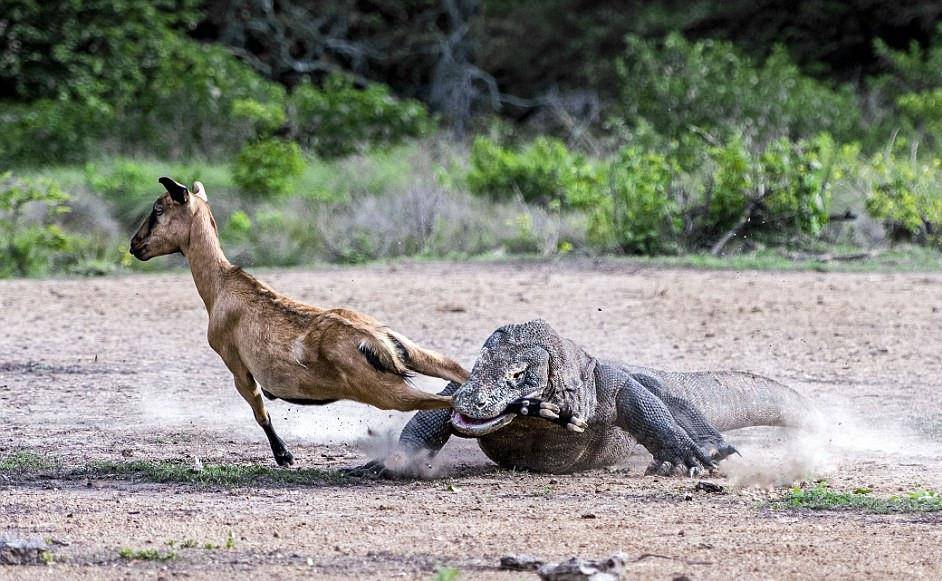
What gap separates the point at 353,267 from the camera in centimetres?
1489

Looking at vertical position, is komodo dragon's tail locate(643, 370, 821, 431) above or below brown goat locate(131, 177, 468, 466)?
below

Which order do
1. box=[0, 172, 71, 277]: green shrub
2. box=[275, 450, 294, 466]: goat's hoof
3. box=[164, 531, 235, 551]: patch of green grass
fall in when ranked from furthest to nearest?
box=[0, 172, 71, 277]: green shrub, box=[275, 450, 294, 466]: goat's hoof, box=[164, 531, 235, 551]: patch of green grass

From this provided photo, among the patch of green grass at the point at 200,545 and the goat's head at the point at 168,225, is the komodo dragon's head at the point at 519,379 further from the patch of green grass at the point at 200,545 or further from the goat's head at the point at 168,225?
the goat's head at the point at 168,225

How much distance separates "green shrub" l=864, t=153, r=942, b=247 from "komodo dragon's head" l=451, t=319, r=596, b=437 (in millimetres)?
9258

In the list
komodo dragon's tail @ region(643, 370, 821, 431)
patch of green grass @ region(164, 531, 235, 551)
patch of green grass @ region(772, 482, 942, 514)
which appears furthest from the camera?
komodo dragon's tail @ region(643, 370, 821, 431)

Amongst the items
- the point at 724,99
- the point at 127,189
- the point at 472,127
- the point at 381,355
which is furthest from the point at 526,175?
the point at 381,355

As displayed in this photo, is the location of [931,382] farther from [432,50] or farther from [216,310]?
[432,50]

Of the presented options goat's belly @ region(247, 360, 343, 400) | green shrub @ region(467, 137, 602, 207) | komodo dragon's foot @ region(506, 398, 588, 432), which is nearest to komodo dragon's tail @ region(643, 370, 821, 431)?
komodo dragon's foot @ region(506, 398, 588, 432)

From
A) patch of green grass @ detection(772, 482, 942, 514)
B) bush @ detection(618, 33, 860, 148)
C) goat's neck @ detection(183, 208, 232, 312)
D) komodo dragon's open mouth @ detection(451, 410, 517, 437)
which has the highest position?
bush @ detection(618, 33, 860, 148)

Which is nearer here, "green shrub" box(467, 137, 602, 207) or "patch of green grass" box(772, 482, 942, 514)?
"patch of green grass" box(772, 482, 942, 514)

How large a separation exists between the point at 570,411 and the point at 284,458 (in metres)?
1.46

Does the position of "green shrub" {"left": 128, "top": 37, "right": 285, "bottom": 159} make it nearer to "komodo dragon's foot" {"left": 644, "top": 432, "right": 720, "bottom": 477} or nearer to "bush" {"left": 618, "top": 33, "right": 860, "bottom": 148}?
"bush" {"left": 618, "top": 33, "right": 860, "bottom": 148}

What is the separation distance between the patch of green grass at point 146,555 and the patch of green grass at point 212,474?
4.67 ft

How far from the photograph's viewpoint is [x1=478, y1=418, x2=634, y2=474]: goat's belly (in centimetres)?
672
